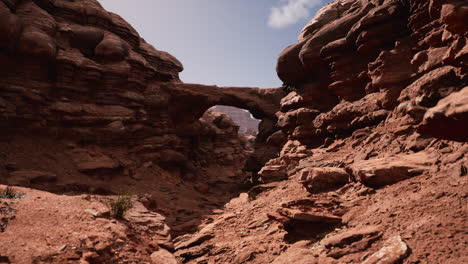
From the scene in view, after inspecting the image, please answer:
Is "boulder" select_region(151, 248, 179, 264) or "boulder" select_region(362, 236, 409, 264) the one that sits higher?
"boulder" select_region(362, 236, 409, 264)

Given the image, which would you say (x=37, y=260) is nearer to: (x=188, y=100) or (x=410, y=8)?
(x=410, y=8)

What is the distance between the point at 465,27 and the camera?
18.2 feet

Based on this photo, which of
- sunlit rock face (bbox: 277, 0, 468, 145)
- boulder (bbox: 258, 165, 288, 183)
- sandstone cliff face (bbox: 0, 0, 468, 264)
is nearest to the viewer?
sandstone cliff face (bbox: 0, 0, 468, 264)

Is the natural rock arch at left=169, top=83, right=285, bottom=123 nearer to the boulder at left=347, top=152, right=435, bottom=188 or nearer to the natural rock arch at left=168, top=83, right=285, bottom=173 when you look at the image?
the natural rock arch at left=168, top=83, right=285, bottom=173

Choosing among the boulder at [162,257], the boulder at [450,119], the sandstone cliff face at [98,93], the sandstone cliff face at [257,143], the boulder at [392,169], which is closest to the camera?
the boulder at [450,119]

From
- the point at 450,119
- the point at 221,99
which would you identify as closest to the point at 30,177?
the point at 221,99

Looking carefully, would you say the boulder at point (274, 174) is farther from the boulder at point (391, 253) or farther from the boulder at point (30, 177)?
the boulder at point (30, 177)

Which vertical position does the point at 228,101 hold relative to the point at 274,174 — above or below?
above

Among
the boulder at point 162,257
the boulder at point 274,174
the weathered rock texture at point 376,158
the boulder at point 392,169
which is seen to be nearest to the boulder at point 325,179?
the weathered rock texture at point 376,158

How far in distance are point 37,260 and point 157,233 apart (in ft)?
12.2

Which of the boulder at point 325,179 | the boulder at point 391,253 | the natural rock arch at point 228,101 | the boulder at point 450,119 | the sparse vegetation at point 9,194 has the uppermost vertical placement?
the natural rock arch at point 228,101

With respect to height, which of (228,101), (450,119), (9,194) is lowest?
(9,194)

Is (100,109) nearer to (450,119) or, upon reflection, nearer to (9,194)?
(9,194)

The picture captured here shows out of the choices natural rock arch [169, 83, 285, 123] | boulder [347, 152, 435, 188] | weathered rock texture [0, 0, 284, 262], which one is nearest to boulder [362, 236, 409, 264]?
boulder [347, 152, 435, 188]
